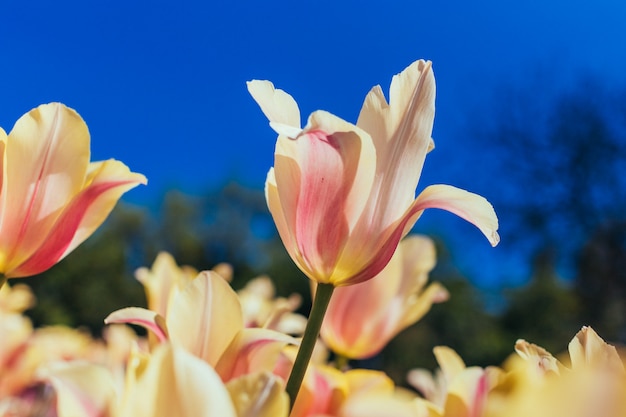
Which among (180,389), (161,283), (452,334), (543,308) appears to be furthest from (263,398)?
(543,308)

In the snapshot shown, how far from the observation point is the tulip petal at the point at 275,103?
1.01 feet

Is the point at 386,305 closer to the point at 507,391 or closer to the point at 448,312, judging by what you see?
the point at 507,391

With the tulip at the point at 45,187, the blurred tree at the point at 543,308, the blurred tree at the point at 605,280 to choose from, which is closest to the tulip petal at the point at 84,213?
the tulip at the point at 45,187

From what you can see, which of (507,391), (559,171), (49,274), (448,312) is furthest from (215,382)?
(49,274)

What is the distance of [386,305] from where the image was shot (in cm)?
62

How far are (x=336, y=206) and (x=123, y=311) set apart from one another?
0.10 metres

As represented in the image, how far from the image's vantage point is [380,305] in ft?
1.99

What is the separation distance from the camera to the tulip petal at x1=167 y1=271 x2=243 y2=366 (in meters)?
0.29

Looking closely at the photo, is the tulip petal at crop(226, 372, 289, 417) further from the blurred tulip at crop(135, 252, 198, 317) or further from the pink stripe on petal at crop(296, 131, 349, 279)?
the blurred tulip at crop(135, 252, 198, 317)

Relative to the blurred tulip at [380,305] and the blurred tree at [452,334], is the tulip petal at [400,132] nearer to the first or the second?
the blurred tulip at [380,305]

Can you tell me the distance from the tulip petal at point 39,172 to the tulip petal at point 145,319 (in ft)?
0.23

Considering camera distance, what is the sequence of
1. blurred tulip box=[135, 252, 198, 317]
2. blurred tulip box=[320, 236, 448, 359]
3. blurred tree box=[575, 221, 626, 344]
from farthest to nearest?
blurred tree box=[575, 221, 626, 344] < blurred tulip box=[320, 236, 448, 359] < blurred tulip box=[135, 252, 198, 317]

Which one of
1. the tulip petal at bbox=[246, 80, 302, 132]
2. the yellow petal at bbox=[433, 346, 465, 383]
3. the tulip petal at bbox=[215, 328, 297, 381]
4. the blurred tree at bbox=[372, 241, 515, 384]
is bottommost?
the tulip petal at bbox=[215, 328, 297, 381]

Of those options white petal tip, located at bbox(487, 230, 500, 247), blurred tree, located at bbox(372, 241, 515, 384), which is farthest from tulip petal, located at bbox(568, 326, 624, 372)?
blurred tree, located at bbox(372, 241, 515, 384)
